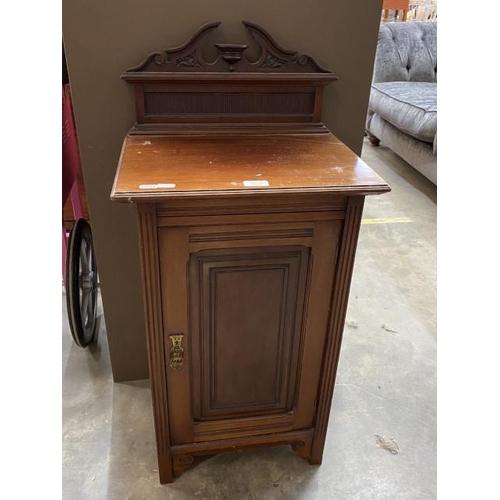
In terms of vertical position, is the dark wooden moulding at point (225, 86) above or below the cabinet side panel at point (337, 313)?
above

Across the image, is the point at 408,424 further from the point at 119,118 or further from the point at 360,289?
the point at 119,118

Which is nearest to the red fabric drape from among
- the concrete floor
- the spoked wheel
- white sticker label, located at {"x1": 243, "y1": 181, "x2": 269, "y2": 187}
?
the spoked wheel

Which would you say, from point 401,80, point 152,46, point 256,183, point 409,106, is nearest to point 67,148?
point 152,46

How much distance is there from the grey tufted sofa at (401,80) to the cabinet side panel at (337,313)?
2717mm

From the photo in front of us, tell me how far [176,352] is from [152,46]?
2.61 feet

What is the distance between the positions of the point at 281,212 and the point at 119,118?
0.59m

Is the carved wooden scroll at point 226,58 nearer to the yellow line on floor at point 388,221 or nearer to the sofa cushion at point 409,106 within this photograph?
the yellow line on floor at point 388,221

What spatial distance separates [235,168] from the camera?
994 millimetres

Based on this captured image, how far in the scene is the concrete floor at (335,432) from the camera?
136 centimetres

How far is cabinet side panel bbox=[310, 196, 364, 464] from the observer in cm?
102

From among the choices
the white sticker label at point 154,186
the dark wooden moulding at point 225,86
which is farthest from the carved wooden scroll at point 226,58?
the white sticker label at point 154,186

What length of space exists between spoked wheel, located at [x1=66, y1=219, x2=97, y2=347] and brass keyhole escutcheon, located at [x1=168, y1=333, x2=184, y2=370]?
66cm

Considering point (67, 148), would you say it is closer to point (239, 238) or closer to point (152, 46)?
point (152, 46)

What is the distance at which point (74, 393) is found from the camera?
64.8 inches
